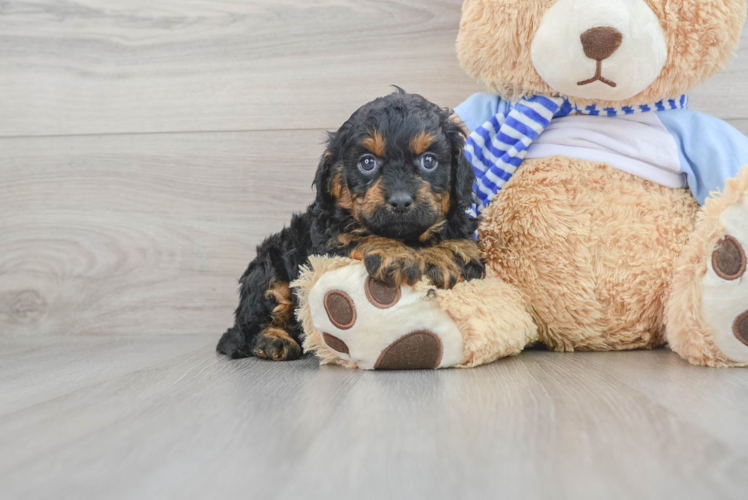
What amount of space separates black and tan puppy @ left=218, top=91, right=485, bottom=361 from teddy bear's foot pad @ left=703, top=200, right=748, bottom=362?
47cm

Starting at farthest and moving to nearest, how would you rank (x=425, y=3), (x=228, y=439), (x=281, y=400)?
(x=425, y=3) → (x=281, y=400) → (x=228, y=439)

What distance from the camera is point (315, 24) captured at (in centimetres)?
205

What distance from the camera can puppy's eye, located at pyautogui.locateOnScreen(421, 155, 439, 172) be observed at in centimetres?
132

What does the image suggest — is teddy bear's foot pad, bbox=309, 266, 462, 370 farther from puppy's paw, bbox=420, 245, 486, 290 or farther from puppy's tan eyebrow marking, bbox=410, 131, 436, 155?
puppy's tan eyebrow marking, bbox=410, 131, 436, 155

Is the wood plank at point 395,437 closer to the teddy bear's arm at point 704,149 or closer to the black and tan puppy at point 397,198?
the black and tan puppy at point 397,198

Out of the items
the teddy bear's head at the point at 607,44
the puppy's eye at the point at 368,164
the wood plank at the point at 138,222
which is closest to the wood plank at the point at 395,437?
the puppy's eye at the point at 368,164

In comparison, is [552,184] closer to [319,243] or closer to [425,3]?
[319,243]

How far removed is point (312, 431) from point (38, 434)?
402 mm

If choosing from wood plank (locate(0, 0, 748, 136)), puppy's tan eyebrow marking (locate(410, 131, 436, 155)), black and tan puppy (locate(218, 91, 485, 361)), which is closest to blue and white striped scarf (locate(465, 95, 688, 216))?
black and tan puppy (locate(218, 91, 485, 361))

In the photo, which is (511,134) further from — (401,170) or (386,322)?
(386,322)

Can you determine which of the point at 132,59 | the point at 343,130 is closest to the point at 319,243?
the point at 343,130

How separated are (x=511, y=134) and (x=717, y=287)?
0.58 m

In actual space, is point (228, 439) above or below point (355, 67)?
below

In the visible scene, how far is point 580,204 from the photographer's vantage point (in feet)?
4.85
